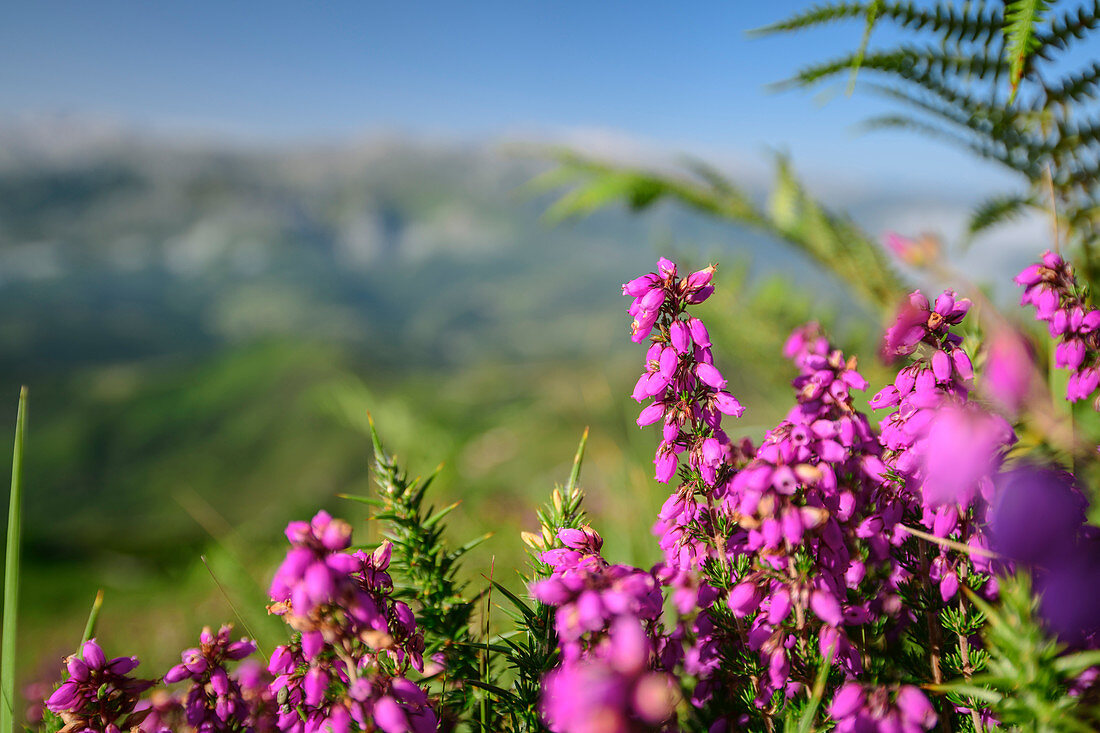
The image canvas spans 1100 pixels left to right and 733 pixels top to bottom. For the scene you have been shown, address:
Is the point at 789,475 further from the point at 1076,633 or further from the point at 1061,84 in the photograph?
the point at 1061,84

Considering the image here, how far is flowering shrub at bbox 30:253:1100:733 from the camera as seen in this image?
35.3 inches

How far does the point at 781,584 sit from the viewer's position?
3.48 ft

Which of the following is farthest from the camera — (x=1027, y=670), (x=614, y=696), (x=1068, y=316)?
(x=1068, y=316)

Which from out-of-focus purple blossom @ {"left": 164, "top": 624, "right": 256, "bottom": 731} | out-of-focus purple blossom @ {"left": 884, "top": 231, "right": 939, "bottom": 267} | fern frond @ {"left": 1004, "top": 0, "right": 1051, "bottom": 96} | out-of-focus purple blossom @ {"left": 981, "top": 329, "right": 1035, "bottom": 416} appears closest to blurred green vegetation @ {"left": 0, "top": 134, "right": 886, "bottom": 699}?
out-of-focus purple blossom @ {"left": 164, "top": 624, "right": 256, "bottom": 731}

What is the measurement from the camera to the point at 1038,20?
1.65m

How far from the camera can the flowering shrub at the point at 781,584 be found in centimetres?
90

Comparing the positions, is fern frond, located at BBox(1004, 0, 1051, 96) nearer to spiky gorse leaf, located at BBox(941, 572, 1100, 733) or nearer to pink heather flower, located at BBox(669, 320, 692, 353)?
pink heather flower, located at BBox(669, 320, 692, 353)

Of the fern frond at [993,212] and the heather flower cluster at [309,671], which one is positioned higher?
the fern frond at [993,212]

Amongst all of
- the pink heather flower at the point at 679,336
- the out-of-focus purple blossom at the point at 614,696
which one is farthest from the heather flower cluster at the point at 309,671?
the pink heather flower at the point at 679,336

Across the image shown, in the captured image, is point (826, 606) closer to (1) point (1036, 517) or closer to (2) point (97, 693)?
(1) point (1036, 517)

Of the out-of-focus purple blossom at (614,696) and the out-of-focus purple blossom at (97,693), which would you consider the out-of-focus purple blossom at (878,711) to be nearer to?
the out-of-focus purple blossom at (614,696)

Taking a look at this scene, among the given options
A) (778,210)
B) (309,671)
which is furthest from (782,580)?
(778,210)

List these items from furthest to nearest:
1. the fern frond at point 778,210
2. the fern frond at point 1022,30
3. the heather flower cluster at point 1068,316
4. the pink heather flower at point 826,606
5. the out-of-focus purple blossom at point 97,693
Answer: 1. the fern frond at point 778,210
2. the fern frond at point 1022,30
3. the heather flower cluster at point 1068,316
4. the out-of-focus purple blossom at point 97,693
5. the pink heather flower at point 826,606

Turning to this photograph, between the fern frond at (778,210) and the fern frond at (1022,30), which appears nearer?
the fern frond at (1022,30)
